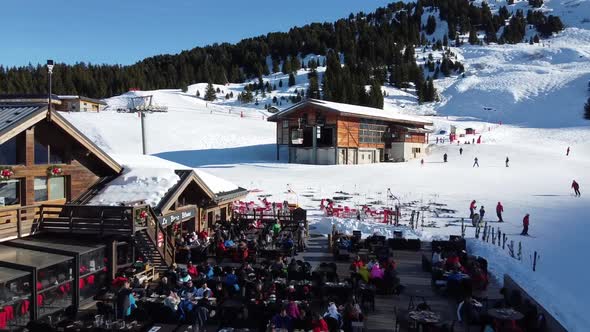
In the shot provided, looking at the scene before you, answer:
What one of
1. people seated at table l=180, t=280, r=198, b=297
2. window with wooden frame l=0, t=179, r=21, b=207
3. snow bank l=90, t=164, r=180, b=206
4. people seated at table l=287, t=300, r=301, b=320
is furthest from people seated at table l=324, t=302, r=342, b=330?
window with wooden frame l=0, t=179, r=21, b=207

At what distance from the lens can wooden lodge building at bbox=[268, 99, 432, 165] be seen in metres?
46.7

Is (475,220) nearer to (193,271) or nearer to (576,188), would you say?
(576,188)

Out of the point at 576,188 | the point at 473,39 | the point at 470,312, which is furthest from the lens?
the point at 473,39

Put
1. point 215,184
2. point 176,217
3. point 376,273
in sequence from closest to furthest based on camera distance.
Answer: point 376,273
point 176,217
point 215,184

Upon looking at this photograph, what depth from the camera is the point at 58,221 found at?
13391 mm

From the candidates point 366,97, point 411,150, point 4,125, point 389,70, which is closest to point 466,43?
point 389,70

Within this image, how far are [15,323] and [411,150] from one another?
45591 millimetres

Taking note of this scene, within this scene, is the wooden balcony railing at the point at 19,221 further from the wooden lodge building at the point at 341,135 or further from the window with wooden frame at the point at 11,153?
the wooden lodge building at the point at 341,135

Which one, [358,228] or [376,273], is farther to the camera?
[358,228]

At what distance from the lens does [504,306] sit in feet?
37.2

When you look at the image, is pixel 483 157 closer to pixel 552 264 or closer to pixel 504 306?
pixel 552 264

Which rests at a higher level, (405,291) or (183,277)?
(183,277)

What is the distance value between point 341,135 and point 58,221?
1387 inches

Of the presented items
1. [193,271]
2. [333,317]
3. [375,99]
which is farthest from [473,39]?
[333,317]
